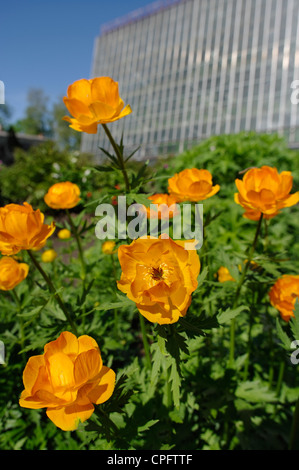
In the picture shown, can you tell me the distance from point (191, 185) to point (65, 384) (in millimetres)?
497

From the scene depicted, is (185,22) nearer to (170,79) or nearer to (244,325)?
(170,79)

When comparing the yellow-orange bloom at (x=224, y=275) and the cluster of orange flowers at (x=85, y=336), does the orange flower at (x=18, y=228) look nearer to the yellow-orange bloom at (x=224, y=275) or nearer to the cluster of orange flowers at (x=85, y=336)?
the cluster of orange flowers at (x=85, y=336)

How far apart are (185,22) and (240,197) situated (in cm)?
2040

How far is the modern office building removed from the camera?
12539 millimetres

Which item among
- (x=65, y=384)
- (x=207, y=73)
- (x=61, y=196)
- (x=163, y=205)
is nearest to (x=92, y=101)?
(x=163, y=205)

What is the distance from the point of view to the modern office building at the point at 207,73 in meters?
12.5

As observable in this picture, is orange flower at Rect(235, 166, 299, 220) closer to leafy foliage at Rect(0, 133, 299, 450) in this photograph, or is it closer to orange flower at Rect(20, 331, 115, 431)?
leafy foliage at Rect(0, 133, 299, 450)

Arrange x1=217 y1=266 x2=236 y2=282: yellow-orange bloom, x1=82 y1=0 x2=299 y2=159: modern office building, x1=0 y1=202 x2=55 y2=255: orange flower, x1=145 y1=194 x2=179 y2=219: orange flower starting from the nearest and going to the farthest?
x1=0 y1=202 x2=55 y2=255: orange flower → x1=145 y1=194 x2=179 y2=219: orange flower → x1=217 y1=266 x2=236 y2=282: yellow-orange bloom → x1=82 y1=0 x2=299 y2=159: modern office building

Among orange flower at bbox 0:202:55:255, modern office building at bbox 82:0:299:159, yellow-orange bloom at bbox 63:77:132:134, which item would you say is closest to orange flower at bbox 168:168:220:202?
yellow-orange bloom at bbox 63:77:132:134

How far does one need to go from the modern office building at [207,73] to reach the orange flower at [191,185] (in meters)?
10.6

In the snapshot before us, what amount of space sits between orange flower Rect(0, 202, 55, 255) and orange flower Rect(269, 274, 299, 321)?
1.97 feet

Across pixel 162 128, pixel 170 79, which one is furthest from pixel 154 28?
pixel 162 128

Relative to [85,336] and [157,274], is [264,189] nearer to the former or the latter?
[157,274]

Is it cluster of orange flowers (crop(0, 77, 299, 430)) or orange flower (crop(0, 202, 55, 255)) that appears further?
orange flower (crop(0, 202, 55, 255))
